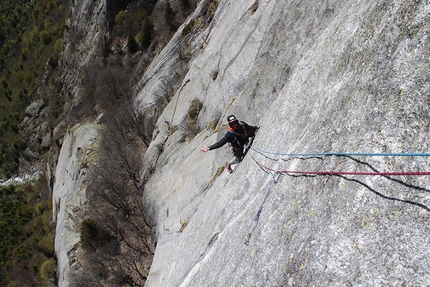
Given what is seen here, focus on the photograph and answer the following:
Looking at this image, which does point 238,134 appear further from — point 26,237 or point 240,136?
point 26,237

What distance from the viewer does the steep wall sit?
3012mm

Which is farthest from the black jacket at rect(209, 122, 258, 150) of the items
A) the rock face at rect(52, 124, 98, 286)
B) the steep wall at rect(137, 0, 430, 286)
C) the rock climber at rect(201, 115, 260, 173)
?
the rock face at rect(52, 124, 98, 286)

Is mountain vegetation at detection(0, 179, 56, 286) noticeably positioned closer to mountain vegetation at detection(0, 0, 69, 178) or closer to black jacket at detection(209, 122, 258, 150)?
mountain vegetation at detection(0, 0, 69, 178)

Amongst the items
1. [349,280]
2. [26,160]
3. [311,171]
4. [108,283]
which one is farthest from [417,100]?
[26,160]

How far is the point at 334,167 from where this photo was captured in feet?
13.1

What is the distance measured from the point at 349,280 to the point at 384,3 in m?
4.34

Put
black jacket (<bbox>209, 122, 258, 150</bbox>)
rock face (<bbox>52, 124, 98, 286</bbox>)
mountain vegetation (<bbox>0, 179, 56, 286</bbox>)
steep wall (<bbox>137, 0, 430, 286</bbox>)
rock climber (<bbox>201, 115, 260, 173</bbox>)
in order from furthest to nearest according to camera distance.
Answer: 1. mountain vegetation (<bbox>0, 179, 56, 286</bbox>)
2. rock face (<bbox>52, 124, 98, 286</bbox>)
3. black jacket (<bbox>209, 122, 258, 150</bbox>)
4. rock climber (<bbox>201, 115, 260, 173</bbox>)
5. steep wall (<bbox>137, 0, 430, 286</bbox>)

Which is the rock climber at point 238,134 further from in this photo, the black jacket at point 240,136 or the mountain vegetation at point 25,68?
the mountain vegetation at point 25,68

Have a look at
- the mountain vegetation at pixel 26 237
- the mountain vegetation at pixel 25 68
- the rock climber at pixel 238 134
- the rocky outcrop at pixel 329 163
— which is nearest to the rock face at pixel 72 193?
the mountain vegetation at pixel 26 237

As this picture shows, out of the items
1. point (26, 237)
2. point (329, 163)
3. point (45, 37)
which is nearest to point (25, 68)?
point (45, 37)

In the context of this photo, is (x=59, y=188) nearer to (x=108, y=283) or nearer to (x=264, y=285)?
(x=108, y=283)

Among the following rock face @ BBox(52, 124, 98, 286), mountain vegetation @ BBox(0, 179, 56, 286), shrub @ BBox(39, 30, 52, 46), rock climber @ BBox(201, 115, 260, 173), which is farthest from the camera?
shrub @ BBox(39, 30, 52, 46)

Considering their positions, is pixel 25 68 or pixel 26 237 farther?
pixel 25 68

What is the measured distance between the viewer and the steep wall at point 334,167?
3012 mm
